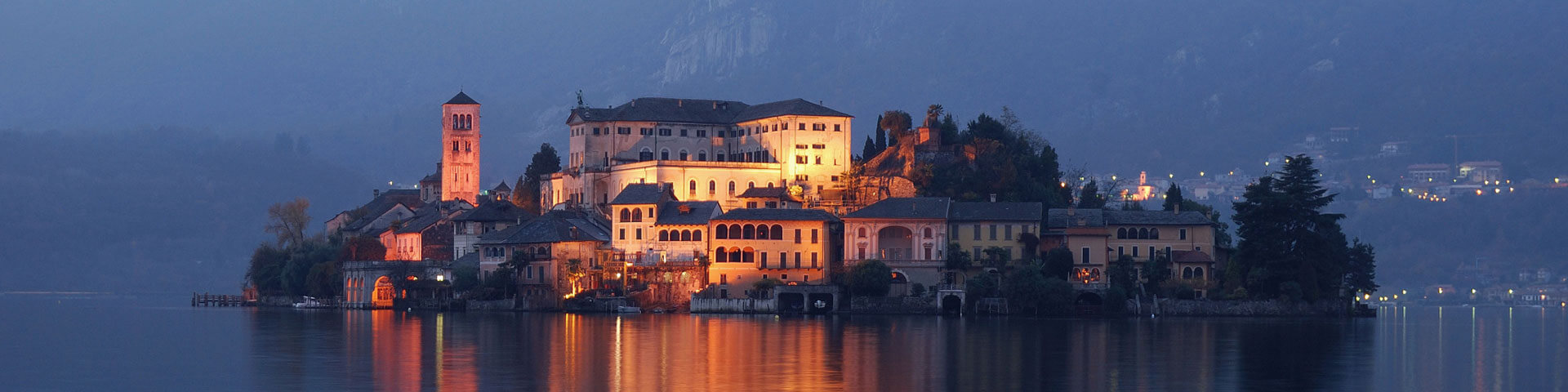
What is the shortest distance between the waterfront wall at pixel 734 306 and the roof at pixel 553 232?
9880 mm

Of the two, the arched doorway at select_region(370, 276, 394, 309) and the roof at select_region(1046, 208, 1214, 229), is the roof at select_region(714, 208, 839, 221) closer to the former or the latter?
the roof at select_region(1046, 208, 1214, 229)

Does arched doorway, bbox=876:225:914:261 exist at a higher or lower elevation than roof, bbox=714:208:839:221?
lower

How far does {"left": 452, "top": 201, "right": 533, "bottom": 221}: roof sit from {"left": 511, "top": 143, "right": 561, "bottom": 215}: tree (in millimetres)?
10891

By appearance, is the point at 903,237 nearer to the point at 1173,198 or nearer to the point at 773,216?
the point at 773,216

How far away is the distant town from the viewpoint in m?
99.1

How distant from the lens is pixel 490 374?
53656mm

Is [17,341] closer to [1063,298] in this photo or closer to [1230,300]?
[1063,298]

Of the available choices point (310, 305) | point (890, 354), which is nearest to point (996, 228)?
point (890, 354)

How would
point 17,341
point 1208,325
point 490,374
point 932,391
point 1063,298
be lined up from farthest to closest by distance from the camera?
point 1063,298 → point 1208,325 → point 17,341 → point 490,374 → point 932,391

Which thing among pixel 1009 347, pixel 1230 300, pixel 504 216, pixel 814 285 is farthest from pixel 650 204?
pixel 1009 347

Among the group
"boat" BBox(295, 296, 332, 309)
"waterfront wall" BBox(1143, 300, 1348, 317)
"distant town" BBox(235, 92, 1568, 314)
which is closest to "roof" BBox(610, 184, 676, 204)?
"distant town" BBox(235, 92, 1568, 314)

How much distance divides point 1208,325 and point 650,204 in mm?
33310

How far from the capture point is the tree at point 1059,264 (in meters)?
98.0

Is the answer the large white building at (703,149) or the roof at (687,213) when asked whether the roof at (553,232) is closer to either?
the roof at (687,213)
